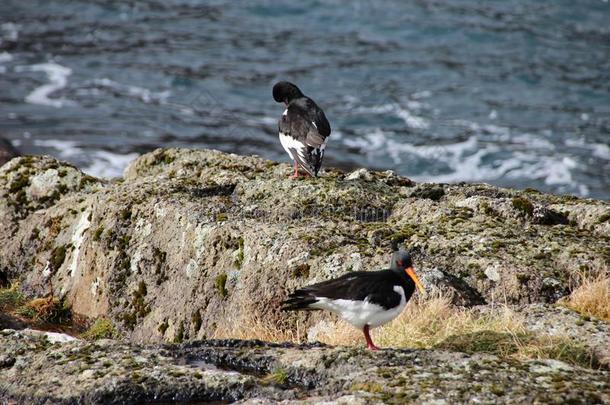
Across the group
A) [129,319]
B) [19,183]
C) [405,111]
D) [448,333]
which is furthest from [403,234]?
[405,111]

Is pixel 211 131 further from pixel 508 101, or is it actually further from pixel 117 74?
pixel 508 101

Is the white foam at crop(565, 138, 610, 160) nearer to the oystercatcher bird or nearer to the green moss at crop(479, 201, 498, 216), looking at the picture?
the green moss at crop(479, 201, 498, 216)

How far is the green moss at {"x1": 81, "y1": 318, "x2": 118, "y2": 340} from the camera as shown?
12.2 meters

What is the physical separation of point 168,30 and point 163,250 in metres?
32.9

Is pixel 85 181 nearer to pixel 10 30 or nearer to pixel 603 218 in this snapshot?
pixel 603 218

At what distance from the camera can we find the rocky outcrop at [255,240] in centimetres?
1100

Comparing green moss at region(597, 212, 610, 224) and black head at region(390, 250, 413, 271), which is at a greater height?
green moss at region(597, 212, 610, 224)

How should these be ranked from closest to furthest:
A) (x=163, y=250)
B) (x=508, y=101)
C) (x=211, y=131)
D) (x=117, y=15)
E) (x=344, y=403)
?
(x=344, y=403) < (x=163, y=250) < (x=211, y=131) < (x=508, y=101) < (x=117, y=15)

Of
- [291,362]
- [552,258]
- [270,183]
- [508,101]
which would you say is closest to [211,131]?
[508,101]

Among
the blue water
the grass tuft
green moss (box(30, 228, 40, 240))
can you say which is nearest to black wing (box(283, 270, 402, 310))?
the grass tuft

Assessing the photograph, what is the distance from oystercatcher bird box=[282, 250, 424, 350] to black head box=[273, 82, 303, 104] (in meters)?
6.60

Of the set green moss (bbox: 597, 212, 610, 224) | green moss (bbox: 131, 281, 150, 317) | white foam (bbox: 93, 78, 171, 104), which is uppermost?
white foam (bbox: 93, 78, 171, 104)

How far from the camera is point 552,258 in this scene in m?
11.1

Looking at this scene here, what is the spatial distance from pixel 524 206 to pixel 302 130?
11.5 ft
